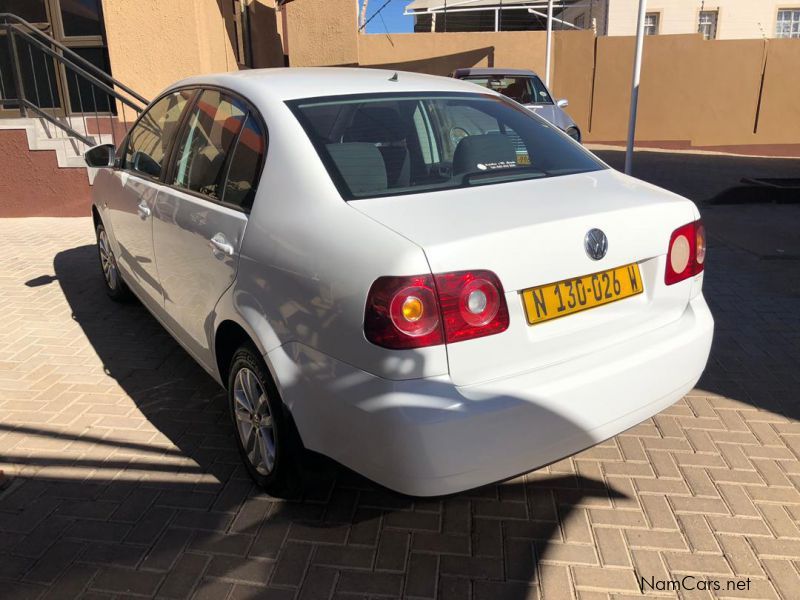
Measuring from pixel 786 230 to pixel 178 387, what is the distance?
7.02 meters

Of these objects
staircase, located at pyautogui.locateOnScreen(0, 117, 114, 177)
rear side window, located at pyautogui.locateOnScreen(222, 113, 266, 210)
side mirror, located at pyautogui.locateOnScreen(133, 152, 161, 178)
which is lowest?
staircase, located at pyautogui.locateOnScreen(0, 117, 114, 177)

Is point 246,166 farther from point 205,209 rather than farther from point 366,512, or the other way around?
point 366,512

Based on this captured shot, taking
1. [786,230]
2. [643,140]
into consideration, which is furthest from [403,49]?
[786,230]

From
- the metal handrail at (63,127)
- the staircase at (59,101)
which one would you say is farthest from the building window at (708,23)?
the metal handrail at (63,127)

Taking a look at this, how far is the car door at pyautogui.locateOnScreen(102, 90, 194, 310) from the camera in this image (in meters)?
3.78

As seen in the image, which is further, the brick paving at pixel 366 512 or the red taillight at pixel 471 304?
the brick paving at pixel 366 512

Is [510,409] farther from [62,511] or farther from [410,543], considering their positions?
[62,511]

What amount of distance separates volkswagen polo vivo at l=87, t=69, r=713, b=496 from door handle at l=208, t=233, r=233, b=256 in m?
0.01

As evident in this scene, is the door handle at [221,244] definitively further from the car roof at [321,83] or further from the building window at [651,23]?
the building window at [651,23]

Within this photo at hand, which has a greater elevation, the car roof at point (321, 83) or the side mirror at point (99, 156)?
the car roof at point (321, 83)

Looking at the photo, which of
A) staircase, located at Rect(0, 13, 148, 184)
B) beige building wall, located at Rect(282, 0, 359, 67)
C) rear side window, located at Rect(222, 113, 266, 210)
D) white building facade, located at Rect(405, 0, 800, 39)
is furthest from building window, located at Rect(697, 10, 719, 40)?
rear side window, located at Rect(222, 113, 266, 210)

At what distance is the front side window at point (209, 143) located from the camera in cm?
308

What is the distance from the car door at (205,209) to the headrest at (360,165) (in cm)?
35

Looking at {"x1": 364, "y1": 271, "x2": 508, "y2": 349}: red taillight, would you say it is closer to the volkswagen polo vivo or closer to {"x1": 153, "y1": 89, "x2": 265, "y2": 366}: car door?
the volkswagen polo vivo
